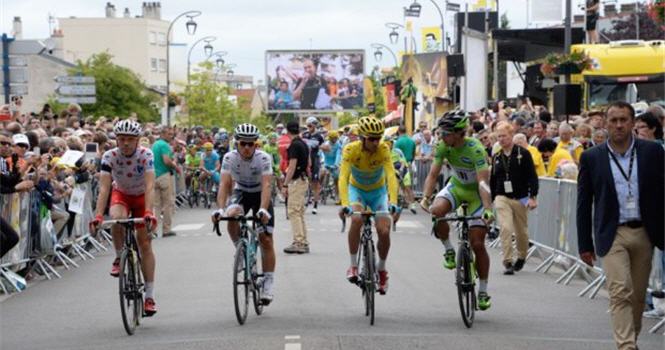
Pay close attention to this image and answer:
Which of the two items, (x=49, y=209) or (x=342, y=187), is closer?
(x=342, y=187)

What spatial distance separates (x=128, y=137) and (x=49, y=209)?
6.48 m

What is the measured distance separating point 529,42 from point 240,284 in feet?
96.3

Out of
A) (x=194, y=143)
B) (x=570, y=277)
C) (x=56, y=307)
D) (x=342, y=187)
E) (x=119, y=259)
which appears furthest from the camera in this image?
(x=194, y=143)

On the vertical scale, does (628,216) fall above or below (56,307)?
above

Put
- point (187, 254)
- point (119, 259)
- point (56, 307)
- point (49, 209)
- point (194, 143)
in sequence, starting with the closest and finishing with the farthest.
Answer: point (119, 259) < point (56, 307) < point (49, 209) < point (187, 254) < point (194, 143)

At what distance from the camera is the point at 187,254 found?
21.5m

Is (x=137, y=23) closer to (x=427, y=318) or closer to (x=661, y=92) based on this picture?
(x=661, y=92)

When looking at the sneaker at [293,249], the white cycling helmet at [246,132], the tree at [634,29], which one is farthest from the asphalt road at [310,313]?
the tree at [634,29]

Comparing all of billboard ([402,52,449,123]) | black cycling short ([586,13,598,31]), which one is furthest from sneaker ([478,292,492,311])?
billboard ([402,52,449,123])

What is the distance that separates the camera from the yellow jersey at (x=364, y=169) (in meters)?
13.8

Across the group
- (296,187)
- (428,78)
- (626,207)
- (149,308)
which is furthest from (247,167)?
(428,78)

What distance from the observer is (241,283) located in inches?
518

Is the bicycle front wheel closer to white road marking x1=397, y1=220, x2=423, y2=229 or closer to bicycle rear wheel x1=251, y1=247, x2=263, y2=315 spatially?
bicycle rear wheel x1=251, y1=247, x2=263, y2=315

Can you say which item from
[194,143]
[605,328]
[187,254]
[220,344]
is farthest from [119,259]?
[194,143]
